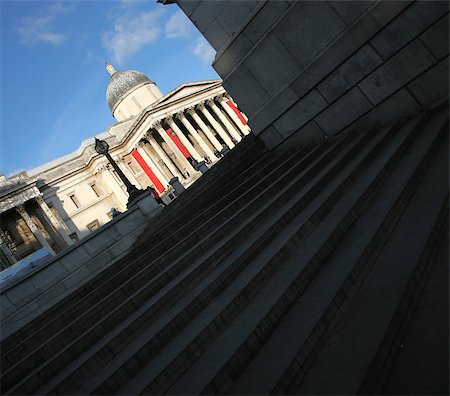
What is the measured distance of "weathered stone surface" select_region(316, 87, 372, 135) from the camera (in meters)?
11.1

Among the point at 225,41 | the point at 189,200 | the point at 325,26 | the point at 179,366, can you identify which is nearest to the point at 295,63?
the point at 325,26

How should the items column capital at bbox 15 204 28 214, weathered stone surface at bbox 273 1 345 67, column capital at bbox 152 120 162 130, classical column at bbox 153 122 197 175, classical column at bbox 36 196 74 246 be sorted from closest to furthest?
weathered stone surface at bbox 273 1 345 67, column capital at bbox 15 204 28 214, classical column at bbox 36 196 74 246, column capital at bbox 152 120 162 130, classical column at bbox 153 122 197 175

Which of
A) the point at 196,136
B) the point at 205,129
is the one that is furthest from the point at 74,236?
the point at 205,129

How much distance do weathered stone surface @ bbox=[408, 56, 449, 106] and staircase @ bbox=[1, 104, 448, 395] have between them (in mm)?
450

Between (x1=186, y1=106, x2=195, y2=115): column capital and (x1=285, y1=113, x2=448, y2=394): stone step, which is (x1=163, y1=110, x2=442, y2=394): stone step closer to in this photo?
(x1=285, y1=113, x2=448, y2=394): stone step

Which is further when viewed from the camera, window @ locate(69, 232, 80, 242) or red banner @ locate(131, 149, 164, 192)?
red banner @ locate(131, 149, 164, 192)

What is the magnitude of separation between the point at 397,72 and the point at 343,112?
1.73 metres

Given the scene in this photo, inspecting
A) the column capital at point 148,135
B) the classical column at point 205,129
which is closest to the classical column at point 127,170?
the column capital at point 148,135

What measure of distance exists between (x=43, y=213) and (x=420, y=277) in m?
45.6

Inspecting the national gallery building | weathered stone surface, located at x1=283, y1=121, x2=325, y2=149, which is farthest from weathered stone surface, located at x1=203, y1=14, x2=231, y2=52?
the national gallery building

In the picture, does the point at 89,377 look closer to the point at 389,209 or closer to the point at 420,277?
the point at 420,277

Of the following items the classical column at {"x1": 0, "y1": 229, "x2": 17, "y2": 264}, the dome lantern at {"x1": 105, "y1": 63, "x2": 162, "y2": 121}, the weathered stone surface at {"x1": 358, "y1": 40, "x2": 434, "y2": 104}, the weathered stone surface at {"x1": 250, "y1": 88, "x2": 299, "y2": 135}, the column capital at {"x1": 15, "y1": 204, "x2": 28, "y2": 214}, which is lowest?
the weathered stone surface at {"x1": 358, "y1": 40, "x2": 434, "y2": 104}

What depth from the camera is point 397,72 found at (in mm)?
10273

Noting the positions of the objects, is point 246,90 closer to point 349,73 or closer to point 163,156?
point 349,73
